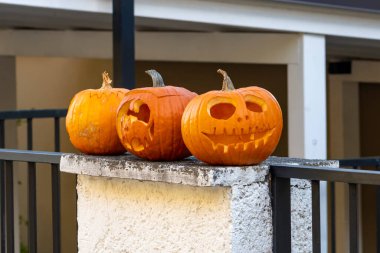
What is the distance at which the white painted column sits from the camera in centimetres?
710

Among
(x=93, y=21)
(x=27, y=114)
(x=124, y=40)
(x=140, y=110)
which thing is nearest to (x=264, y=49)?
(x=93, y=21)

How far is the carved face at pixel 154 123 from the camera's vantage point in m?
2.86

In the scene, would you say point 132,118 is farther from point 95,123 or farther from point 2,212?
point 2,212

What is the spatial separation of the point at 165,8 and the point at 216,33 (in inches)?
51.9

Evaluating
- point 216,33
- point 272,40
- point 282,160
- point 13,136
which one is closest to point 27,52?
point 13,136

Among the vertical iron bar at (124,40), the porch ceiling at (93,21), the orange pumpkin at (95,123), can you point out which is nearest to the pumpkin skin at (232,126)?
the orange pumpkin at (95,123)

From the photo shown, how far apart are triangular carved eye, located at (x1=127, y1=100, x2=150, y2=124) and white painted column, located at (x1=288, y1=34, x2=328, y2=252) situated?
14.0 ft

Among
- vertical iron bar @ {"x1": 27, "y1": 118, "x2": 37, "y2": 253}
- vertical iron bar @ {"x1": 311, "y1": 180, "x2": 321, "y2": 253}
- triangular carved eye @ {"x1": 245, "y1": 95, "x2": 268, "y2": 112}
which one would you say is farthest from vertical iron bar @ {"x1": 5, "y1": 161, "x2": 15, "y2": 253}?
vertical iron bar @ {"x1": 311, "y1": 180, "x2": 321, "y2": 253}

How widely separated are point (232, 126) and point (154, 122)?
→ 0.99 feet

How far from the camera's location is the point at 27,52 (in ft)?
28.3

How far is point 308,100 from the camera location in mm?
7117

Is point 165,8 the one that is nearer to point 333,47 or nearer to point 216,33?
point 216,33

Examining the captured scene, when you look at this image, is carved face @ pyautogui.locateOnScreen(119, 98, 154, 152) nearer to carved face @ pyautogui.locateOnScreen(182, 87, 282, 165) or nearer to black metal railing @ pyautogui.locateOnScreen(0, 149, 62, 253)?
carved face @ pyautogui.locateOnScreen(182, 87, 282, 165)

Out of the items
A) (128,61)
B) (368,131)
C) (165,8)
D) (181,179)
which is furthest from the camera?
(368,131)
